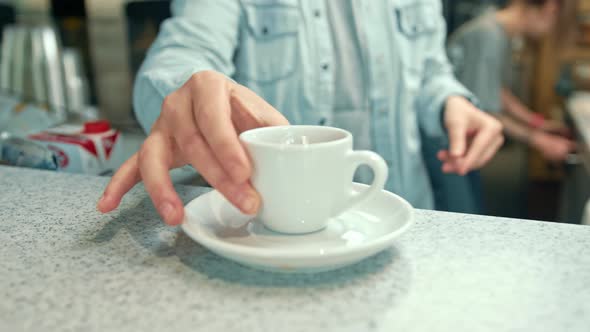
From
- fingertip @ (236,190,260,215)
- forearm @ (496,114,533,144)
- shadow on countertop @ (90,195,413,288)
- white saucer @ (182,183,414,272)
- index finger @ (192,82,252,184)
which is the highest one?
index finger @ (192,82,252,184)

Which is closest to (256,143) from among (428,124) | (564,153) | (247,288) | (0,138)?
(247,288)

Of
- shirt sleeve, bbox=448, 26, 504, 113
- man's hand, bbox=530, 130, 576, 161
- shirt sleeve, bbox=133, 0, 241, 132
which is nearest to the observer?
shirt sleeve, bbox=133, 0, 241, 132

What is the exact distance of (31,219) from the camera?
0.56 meters

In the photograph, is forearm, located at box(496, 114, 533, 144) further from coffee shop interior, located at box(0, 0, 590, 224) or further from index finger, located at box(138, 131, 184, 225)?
index finger, located at box(138, 131, 184, 225)

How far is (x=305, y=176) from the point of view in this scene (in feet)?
1.48

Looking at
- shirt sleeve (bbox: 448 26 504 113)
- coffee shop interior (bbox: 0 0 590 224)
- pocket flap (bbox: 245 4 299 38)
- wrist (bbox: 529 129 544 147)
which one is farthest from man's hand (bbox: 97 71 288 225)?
wrist (bbox: 529 129 544 147)

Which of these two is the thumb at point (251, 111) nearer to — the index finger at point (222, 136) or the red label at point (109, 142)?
the index finger at point (222, 136)

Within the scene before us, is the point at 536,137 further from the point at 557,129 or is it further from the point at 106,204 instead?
the point at 106,204

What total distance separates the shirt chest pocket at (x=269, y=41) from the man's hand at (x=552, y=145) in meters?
1.36

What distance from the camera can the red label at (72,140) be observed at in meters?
0.82

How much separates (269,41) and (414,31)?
0.34 m

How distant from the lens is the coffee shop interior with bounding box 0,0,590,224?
0.89 m

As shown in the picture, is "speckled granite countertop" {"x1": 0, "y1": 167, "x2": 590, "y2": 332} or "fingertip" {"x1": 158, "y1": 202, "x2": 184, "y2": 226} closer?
"speckled granite countertop" {"x1": 0, "y1": 167, "x2": 590, "y2": 332}

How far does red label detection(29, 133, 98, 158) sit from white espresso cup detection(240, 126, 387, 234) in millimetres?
439
